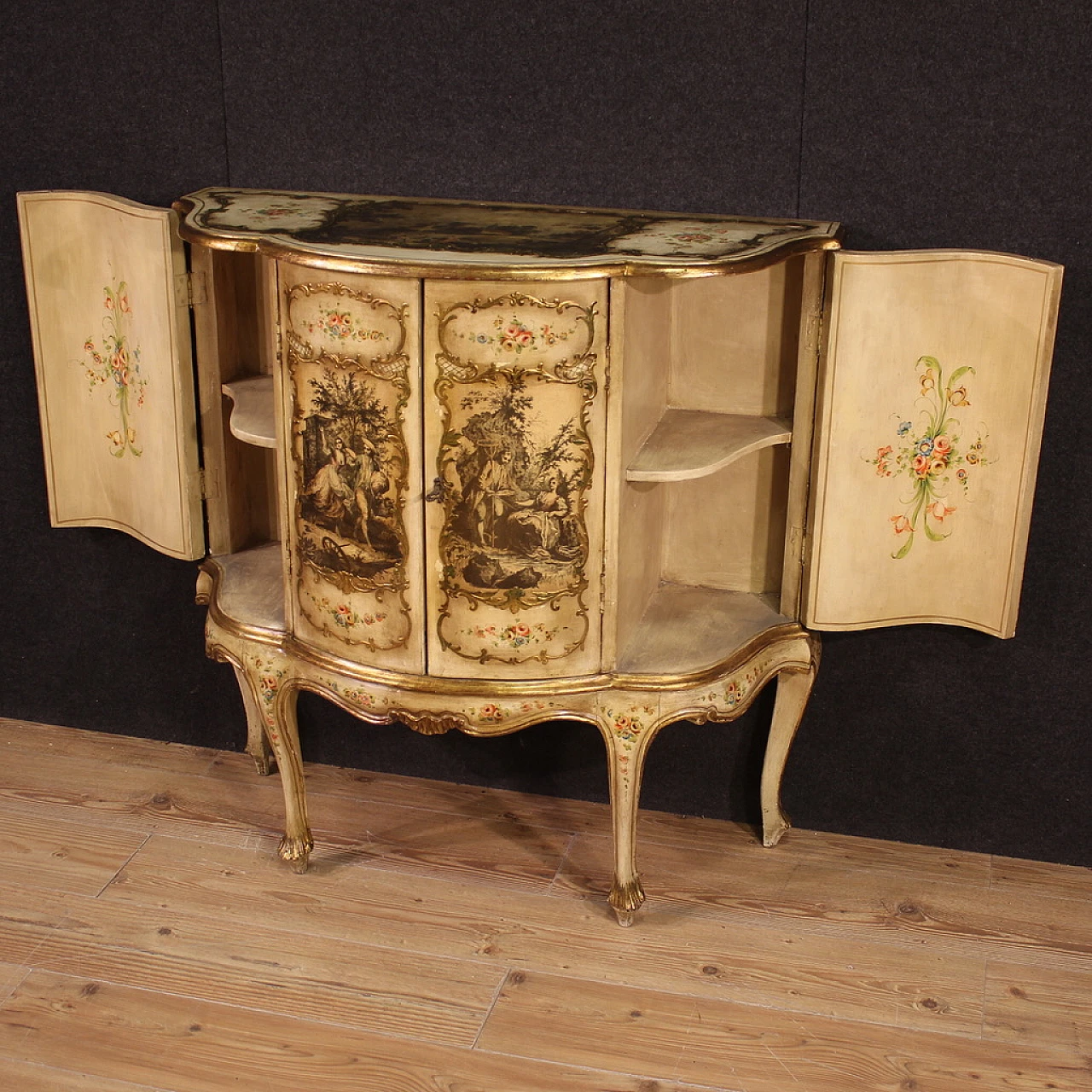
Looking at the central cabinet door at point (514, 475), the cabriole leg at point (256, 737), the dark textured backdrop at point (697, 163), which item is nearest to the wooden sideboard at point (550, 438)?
the central cabinet door at point (514, 475)

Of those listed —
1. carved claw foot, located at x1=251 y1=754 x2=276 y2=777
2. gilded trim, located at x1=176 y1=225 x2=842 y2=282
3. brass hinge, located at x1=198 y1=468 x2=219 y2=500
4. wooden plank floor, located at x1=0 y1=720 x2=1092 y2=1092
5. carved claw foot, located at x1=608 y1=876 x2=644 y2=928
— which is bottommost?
wooden plank floor, located at x1=0 y1=720 x2=1092 y2=1092

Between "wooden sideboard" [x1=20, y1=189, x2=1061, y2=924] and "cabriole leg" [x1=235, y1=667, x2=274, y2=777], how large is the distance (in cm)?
41

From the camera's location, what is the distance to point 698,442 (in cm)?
264

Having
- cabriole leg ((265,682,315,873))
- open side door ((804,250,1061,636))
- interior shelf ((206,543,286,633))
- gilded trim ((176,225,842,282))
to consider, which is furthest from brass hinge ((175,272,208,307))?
open side door ((804,250,1061,636))

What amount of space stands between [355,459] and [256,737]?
3.44 ft

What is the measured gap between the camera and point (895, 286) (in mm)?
2480

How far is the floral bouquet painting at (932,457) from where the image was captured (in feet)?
8.32

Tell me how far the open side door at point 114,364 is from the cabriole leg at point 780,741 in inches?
46.7

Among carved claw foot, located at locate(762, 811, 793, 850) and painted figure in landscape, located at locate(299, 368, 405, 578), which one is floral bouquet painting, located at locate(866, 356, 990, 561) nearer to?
carved claw foot, located at locate(762, 811, 793, 850)

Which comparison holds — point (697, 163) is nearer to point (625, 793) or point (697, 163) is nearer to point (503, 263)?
point (503, 263)

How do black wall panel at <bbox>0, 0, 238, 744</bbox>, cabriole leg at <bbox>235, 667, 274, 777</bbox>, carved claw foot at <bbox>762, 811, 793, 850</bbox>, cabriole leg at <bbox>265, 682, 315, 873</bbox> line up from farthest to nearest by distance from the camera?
cabriole leg at <bbox>235, 667, 274, 777</bbox> → carved claw foot at <bbox>762, 811, 793, 850</bbox> → black wall panel at <bbox>0, 0, 238, 744</bbox> → cabriole leg at <bbox>265, 682, 315, 873</bbox>

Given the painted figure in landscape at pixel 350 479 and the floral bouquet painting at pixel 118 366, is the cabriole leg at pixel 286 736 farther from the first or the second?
the floral bouquet painting at pixel 118 366

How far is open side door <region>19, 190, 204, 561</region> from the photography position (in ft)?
9.12

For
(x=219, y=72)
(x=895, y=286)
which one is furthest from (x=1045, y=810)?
(x=219, y=72)
